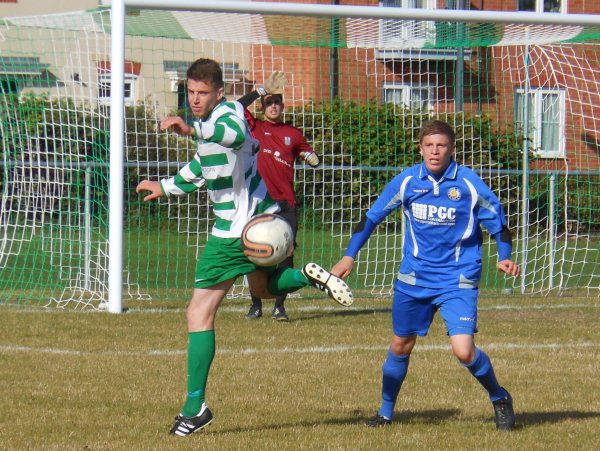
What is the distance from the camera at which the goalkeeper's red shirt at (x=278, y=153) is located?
10.7 m

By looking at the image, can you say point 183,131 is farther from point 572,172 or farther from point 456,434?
point 572,172

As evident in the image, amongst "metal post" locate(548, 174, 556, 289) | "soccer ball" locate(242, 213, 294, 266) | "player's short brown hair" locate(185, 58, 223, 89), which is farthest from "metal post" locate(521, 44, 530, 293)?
"player's short brown hair" locate(185, 58, 223, 89)

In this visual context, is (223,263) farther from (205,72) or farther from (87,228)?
(87,228)

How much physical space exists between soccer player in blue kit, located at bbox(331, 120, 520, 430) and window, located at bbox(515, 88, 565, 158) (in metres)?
7.98

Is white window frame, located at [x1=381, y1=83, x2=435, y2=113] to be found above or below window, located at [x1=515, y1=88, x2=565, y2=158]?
above

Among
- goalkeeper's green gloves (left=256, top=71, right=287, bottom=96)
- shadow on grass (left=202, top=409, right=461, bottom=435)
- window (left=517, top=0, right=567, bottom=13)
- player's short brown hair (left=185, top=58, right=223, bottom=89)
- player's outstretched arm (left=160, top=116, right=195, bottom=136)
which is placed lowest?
shadow on grass (left=202, top=409, right=461, bottom=435)

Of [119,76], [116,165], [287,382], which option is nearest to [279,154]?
[116,165]

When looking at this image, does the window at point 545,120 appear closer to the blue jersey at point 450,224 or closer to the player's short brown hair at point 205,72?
the blue jersey at point 450,224

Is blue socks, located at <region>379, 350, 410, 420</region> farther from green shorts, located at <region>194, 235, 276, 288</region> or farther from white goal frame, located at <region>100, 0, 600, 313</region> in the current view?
white goal frame, located at <region>100, 0, 600, 313</region>

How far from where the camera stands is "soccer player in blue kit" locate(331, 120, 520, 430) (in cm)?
632

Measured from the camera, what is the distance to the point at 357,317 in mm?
11273

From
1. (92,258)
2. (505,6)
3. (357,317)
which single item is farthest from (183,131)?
(505,6)

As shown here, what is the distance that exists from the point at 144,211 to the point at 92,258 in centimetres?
148

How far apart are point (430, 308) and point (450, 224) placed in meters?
0.49
